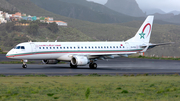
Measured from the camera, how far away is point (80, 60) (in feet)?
134

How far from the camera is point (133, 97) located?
51.3 ft

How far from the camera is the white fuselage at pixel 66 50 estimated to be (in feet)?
131

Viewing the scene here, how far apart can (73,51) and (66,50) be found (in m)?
1.10

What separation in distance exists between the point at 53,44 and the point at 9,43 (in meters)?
148

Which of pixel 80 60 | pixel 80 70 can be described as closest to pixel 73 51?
pixel 80 60

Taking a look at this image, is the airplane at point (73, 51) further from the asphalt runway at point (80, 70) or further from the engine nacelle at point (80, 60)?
the asphalt runway at point (80, 70)

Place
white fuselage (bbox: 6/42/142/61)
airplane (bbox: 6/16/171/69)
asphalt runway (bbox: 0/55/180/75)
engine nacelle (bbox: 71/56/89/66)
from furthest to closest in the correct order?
1. engine nacelle (bbox: 71/56/89/66)
2. airplane (bbox: 6/16/171/69)
3. white fuselage (bbox: 6/42/142/61)
4. asphalt runway (bbox: 0/55/180/75)

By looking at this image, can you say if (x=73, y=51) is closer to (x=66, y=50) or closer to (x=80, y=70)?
(x=66, y=50)

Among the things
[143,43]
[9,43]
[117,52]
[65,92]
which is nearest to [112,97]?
[65,92]

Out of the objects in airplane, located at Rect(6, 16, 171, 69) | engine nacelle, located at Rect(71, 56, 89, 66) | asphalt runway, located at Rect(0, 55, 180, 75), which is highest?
airplane, located at Rect(6, 16, 171, 69)

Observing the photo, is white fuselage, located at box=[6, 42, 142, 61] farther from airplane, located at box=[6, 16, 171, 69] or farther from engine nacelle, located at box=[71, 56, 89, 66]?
engine nacelle, located at box=[71, 56, 89, 66]

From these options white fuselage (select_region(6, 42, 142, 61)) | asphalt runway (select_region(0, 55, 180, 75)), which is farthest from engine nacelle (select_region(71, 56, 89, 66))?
white fuselage (select_region(6, 42, 142, 61))

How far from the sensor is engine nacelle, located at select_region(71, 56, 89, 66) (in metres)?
40.6

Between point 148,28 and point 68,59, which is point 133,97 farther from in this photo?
point 148,28
